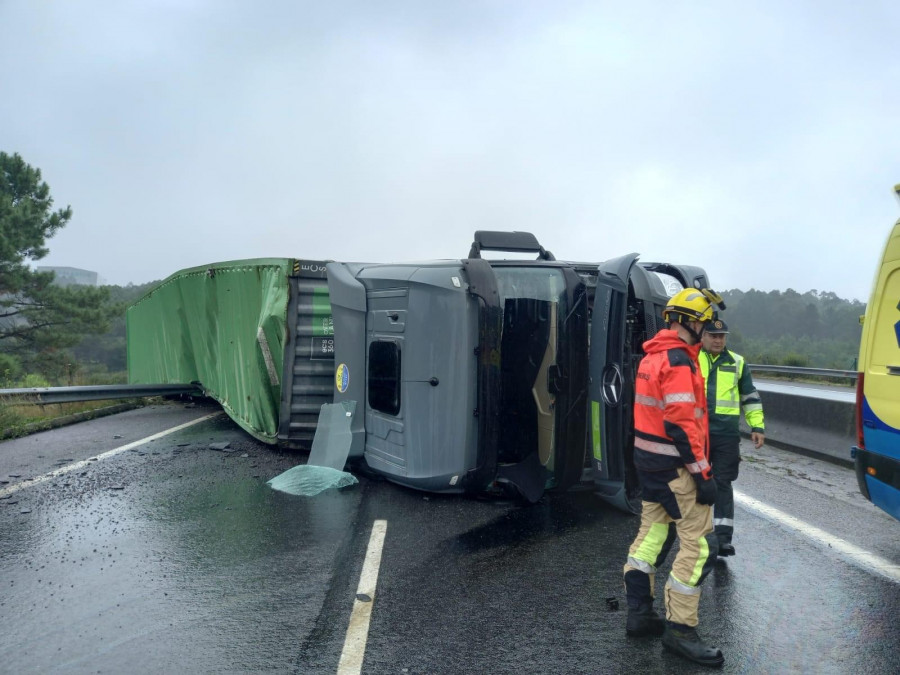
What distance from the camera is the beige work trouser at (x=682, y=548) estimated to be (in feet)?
10.5

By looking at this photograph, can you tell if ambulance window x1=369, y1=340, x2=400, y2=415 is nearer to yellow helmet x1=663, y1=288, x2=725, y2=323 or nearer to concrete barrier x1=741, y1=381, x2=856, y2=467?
yellow helmet x1=663, y1=288, x2=725, y2=323

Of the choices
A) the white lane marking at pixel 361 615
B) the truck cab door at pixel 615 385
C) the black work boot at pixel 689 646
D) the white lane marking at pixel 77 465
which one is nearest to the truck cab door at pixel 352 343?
the white lane marking at pixel 361 615

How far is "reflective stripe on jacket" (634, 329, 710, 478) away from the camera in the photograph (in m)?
3.21

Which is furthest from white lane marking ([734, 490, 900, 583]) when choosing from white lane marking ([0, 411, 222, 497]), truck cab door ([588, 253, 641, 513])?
white lane marking ([0, 411, 222, 497])

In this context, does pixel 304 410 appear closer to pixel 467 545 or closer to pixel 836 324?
pixel 467 545

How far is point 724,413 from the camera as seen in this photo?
4352 millimetres

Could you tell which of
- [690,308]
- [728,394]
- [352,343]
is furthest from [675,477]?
[352,343]

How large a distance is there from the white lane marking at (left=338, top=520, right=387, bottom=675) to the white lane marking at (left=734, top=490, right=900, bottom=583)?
3.16 metres

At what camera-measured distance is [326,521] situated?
5.19m

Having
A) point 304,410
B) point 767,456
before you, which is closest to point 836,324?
point 767,456

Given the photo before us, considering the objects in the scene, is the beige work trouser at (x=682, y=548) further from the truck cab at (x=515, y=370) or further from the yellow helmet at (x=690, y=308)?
the truck cab at (x=515, y=370)

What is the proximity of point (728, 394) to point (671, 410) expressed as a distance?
1.42 m

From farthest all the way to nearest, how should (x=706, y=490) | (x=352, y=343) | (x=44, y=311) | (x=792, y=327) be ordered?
(x=792, y=327) < (x=44, y=311) < (x=352, y=343) < (x=706, y=490)

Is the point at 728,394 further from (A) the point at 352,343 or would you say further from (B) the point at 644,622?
(A) the point at 352,343
